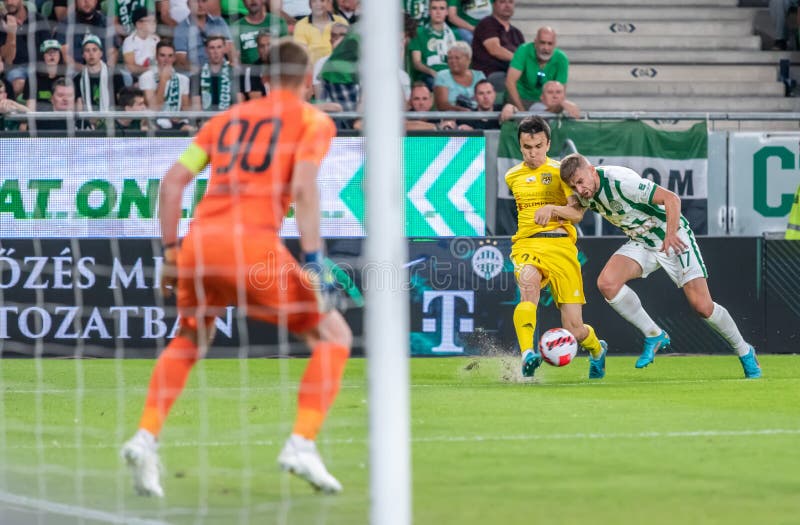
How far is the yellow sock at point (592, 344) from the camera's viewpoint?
39.1ft

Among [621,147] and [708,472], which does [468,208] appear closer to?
[621,147]

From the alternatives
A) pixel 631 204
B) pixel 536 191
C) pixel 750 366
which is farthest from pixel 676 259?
pixel 536 191

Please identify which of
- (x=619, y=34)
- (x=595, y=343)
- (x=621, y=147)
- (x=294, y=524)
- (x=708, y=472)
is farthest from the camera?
(x=619, y=34)

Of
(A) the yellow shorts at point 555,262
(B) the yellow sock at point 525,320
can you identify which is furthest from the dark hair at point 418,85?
(B) the yellow sock at point 525,320

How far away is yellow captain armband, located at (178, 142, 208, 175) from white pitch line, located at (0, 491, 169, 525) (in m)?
1.56

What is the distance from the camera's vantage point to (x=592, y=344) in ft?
39.5

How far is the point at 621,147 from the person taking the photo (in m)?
15.5

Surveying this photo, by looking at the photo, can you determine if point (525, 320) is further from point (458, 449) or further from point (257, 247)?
point (257, 247)

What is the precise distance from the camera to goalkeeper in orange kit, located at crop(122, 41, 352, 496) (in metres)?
6.61

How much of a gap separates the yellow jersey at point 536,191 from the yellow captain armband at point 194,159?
5.16 metres

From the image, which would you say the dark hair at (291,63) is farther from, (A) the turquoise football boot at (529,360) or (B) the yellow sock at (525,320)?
(A) the turquoise football boot at (529,360)

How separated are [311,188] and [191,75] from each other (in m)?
8.19

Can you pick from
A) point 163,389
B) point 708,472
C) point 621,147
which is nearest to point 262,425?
point 163,389

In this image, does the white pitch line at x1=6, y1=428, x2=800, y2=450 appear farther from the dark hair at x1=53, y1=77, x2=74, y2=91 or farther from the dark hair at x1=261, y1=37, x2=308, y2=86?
the dark hair at x1=53, y1=77, x2=74, y2=91
